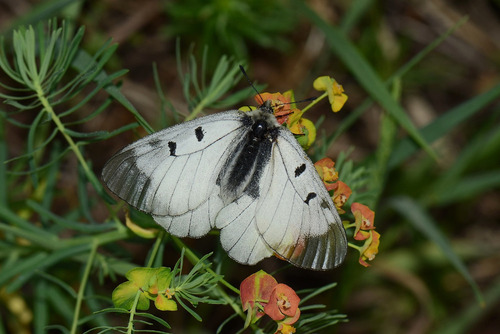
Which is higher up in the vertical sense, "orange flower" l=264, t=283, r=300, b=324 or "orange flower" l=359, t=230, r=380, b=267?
"orange flower" l=359, t=230, r=380, b=267

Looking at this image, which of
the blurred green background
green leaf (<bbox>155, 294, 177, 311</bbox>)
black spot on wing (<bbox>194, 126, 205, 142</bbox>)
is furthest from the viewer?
the blurred green background

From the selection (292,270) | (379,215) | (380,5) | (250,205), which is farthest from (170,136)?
(380,5)

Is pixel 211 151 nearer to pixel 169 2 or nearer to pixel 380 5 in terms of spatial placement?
pixel 169 2

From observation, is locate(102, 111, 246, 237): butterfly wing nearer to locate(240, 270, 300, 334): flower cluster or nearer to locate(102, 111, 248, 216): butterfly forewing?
locate(102, 111, 248, 216): butterfly forewing

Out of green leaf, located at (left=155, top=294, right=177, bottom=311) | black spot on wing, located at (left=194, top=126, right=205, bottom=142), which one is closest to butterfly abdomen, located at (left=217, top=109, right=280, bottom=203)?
black spot on wing, located at (left=194, top=126, right=205, bottom=142)

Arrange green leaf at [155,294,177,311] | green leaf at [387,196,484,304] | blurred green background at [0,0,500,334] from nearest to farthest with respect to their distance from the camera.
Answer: green leaf at [155,294,177,311] → green leaf at [387,196,484,304] → blurred green background at [0,0,500,334]

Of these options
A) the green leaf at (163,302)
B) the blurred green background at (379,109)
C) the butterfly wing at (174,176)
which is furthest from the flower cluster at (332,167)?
the blurred green background at (379,109)
